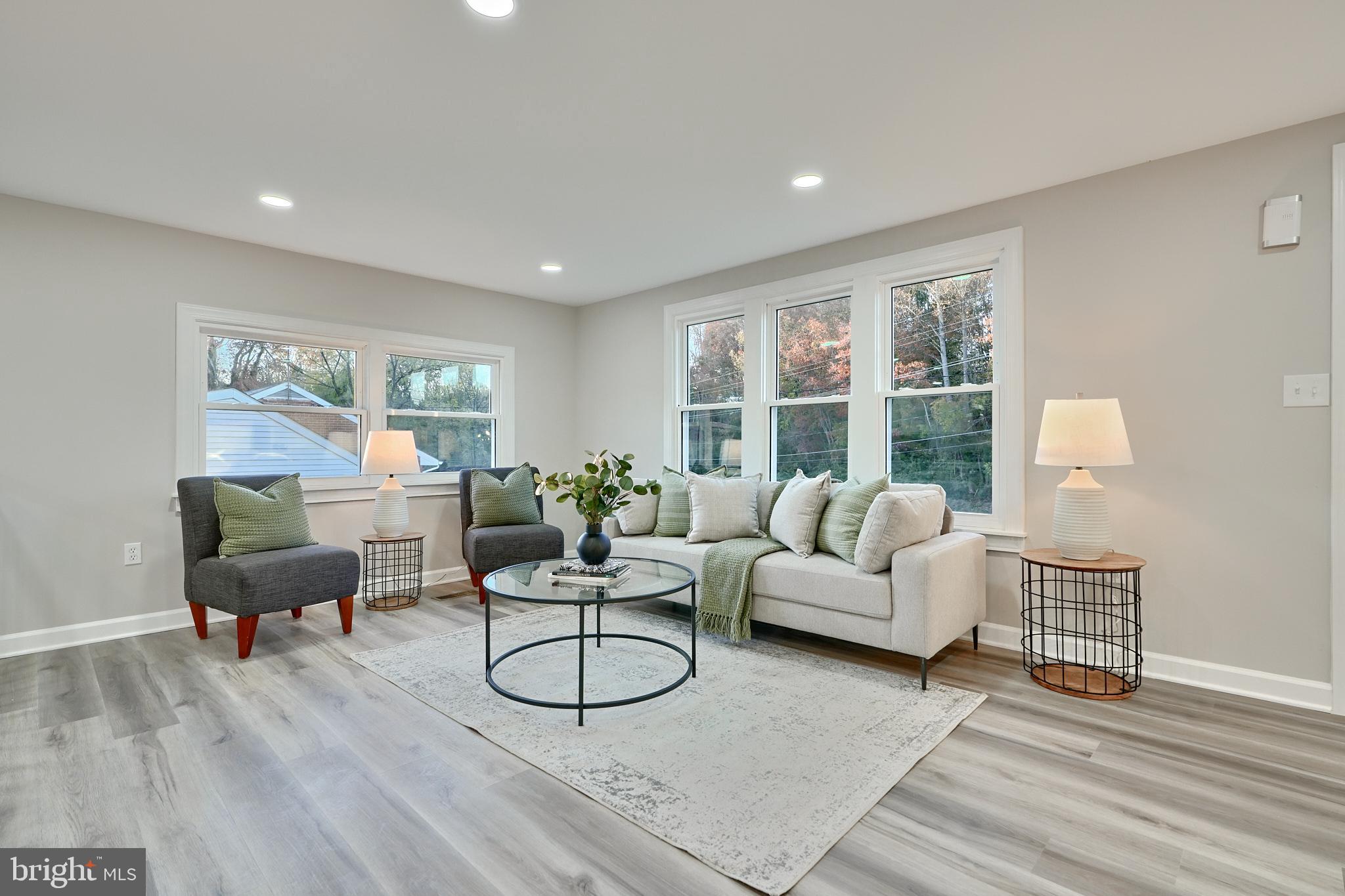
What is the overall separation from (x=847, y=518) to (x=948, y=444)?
0.88 meters

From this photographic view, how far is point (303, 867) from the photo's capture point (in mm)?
1636

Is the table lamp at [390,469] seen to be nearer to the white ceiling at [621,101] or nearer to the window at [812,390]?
the white ceiling at [621,101]

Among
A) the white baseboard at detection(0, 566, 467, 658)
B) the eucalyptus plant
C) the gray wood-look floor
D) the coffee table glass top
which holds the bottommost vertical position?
the gray wood-look floor

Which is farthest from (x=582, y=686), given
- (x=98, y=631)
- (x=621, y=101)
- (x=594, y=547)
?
(x=98, y=631)

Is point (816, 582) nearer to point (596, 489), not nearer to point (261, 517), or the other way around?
point (596, 489)

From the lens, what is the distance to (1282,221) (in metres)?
2.68

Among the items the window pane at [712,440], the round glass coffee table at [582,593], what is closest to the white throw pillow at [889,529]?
the round glass coffee table at [582,593]

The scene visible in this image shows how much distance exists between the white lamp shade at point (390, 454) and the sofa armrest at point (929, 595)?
324 cm

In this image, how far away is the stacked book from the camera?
2.82 m

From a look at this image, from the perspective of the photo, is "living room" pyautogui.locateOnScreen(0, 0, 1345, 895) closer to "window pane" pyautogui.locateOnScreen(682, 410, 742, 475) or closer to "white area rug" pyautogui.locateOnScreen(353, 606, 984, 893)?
"white area rug" pyautogui.locateOnScreen(353, 606, 984, 893)

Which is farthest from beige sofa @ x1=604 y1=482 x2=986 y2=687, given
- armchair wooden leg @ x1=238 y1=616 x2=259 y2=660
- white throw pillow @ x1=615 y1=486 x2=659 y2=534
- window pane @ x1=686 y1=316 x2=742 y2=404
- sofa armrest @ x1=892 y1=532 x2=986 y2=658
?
armchair wooden leg @ x1=238 y1=616 x2=259 y2=660

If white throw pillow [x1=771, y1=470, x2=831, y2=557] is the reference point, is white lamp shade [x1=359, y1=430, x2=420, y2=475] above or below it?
above

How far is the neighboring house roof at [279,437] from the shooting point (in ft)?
13.5

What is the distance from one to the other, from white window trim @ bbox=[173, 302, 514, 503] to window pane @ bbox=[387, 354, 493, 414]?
6 centimetres
